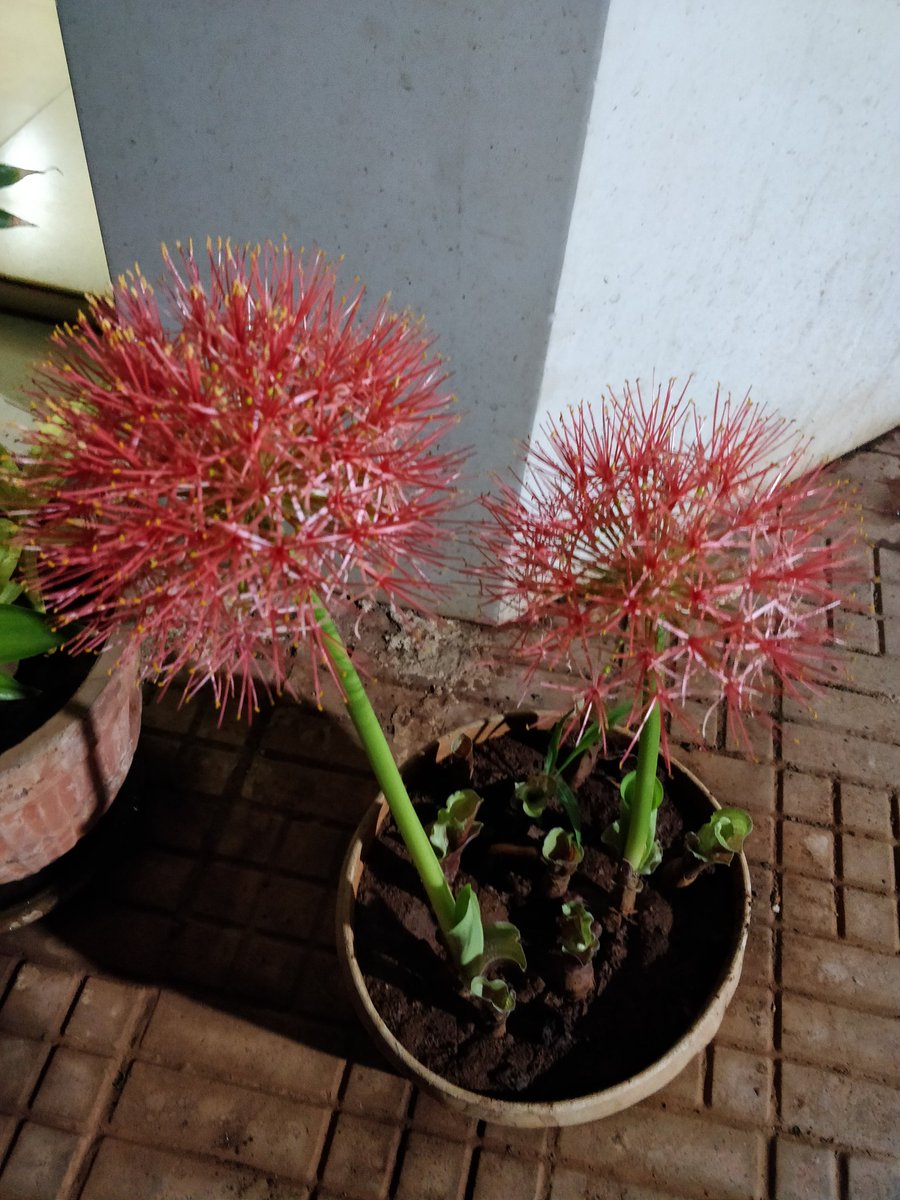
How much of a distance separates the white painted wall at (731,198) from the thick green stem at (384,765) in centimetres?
55

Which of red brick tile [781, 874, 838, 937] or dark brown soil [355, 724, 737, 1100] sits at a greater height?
dark brown soil [355, 724, 737, 1100]

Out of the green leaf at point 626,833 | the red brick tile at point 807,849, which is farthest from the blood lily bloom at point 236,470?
the red brick tile at point 807,849

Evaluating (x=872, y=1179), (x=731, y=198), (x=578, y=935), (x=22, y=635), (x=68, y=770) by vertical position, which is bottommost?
(x=872, y=1179)

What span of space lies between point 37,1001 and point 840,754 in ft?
3.41

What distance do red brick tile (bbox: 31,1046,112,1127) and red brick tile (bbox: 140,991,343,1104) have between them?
0.05 m

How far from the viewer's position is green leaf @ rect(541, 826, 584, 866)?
85 centimetres

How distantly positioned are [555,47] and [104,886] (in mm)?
1014

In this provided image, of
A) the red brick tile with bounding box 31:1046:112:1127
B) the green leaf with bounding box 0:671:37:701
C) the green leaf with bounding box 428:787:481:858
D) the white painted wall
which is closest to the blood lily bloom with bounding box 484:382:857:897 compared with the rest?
the green leaf with bounding box 428:787:481:858

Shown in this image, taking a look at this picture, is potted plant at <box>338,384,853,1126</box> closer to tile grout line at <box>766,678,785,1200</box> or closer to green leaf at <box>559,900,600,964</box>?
green leaf at <box>559,900,600,964</box>

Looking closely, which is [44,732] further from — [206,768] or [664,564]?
[664,564]

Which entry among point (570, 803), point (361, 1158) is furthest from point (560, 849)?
point (361, 1158)

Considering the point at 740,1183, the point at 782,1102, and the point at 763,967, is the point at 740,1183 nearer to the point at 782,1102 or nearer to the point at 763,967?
the point at 782,1102

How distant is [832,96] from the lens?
3.38ft

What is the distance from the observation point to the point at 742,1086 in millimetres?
952
